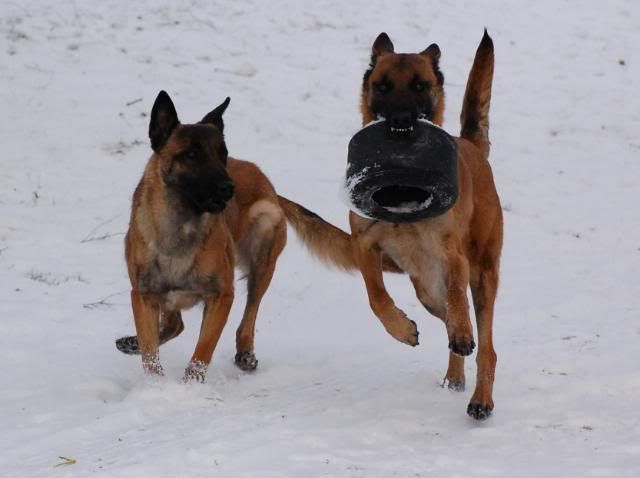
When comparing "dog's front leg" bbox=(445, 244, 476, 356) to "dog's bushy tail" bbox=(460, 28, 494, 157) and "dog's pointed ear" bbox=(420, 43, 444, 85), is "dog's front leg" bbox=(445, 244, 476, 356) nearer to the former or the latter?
"dog's pointed ear" bbox=(420, 43, 444, 85)

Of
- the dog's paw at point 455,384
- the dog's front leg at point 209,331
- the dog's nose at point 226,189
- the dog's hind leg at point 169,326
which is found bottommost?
the dog's hind leg at point 169,326

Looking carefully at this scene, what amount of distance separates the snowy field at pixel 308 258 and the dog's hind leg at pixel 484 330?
129 millimetres

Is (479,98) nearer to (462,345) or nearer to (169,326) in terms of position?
(462,345)

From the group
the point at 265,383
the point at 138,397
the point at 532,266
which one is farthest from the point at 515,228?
the point at 138,397

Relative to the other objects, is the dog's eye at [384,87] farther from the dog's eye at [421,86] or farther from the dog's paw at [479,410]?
the dog's paw at [479,410]

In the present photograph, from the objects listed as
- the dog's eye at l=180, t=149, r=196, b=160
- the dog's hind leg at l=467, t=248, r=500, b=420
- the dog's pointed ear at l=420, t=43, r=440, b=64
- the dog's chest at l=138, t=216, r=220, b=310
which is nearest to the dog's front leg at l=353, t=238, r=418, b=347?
the dog's hind leg at l=467, t=248, r=500, b=420

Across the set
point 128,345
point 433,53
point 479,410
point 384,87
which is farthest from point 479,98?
point 128,345

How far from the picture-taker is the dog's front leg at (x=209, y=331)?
6.52 meters

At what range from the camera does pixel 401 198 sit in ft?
21.0

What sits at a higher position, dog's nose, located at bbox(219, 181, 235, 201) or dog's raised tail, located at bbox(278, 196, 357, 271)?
dog's nose, located at bbox(219, 181, 235, 201)

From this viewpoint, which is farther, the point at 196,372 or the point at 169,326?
the point at 169,326

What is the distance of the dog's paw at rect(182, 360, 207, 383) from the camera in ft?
21.2

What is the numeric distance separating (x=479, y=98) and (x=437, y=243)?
5.27ft

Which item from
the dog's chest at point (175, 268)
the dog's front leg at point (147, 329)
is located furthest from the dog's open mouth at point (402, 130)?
the dog's front leg at point (147, 329)
